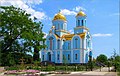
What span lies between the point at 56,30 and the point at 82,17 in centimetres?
653

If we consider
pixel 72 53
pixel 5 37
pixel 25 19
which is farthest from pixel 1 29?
pixel 72 53

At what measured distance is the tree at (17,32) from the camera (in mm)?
34250

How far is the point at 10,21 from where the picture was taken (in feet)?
113

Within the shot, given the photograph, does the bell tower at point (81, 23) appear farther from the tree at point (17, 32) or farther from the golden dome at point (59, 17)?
the tree at point (17, 32)

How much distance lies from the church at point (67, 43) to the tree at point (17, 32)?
21.9 meters

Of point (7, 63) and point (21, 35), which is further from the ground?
point (21, 35)

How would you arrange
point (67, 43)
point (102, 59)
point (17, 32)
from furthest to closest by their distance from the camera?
1. point (102, 59)
2. point (67, 43)
3. point (17, 32)

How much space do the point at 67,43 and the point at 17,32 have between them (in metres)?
26.9

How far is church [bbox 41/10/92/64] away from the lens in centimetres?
5756

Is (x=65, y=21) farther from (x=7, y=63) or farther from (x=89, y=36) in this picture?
(x=7, y=63)

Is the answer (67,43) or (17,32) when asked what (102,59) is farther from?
(17,32)

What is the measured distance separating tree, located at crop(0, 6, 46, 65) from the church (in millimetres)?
21872

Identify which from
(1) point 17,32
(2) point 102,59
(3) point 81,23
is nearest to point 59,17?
(3) point 81,23

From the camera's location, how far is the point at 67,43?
197ft
